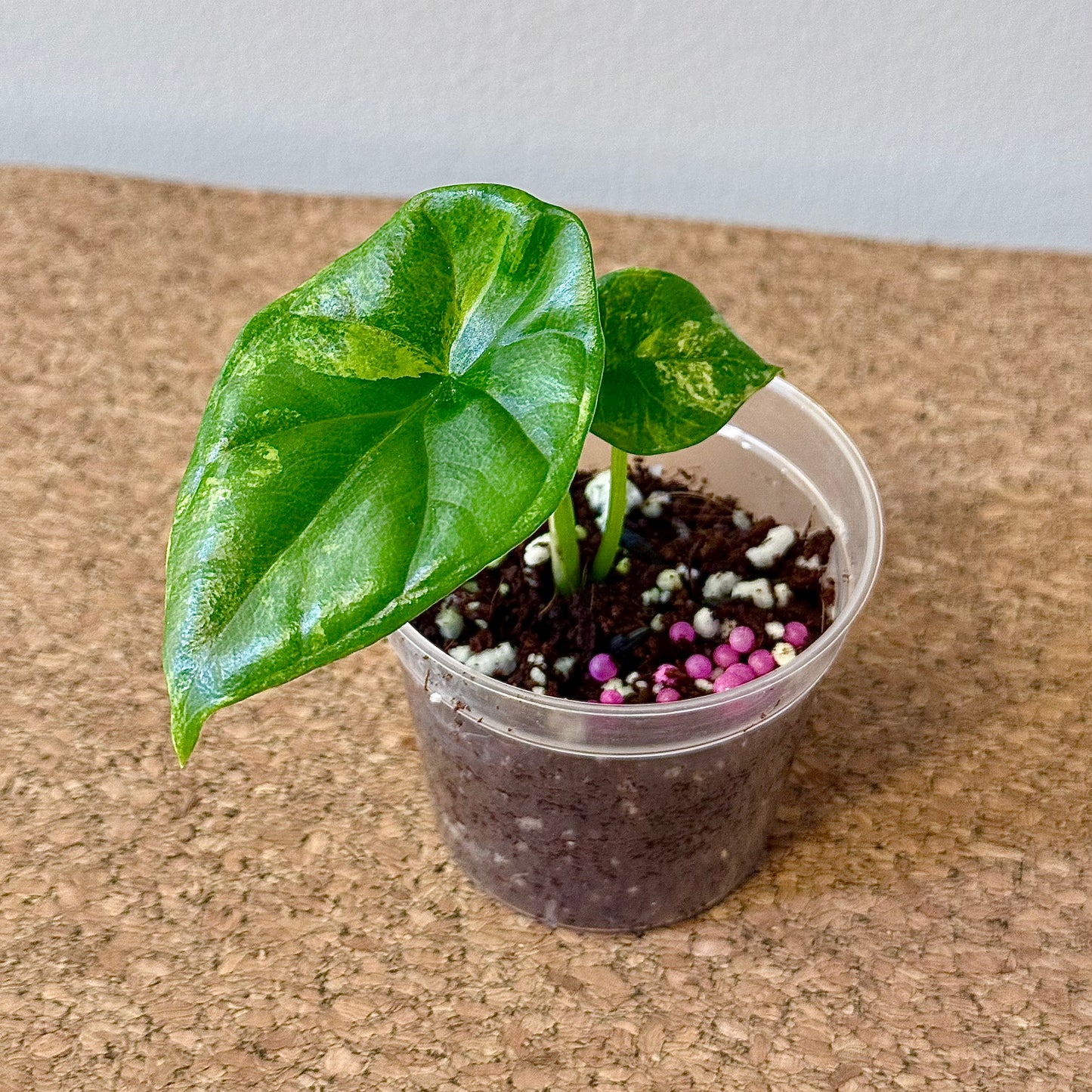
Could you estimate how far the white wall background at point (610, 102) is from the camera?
4.12 feet

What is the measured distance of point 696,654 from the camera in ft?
2.40

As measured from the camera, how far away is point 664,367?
644 millimetres

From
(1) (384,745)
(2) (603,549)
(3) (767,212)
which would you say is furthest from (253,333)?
(3) (767,212)

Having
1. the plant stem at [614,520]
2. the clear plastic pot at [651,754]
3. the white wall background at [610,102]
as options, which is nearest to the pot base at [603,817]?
the clear plastic pot at [651,754]

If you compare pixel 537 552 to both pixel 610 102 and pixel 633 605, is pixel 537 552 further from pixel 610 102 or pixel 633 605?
pixel 610 102

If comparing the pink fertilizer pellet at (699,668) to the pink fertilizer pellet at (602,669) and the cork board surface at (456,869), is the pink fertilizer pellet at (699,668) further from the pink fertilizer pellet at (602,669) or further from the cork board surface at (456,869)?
the cork board surface at (456,869)

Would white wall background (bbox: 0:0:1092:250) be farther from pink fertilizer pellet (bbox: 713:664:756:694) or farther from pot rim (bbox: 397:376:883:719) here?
pink fertilizer pellet (bbox: 713:664:756:694)

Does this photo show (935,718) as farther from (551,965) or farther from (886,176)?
(886,176)

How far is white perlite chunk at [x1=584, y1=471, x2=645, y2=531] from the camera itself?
80cm

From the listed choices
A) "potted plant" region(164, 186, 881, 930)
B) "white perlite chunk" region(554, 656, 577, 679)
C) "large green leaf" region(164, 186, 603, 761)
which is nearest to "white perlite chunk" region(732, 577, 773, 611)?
"potted plant" region(164, 186, 881, 930)

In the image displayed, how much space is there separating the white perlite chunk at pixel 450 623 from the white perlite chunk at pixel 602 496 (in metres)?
0.11

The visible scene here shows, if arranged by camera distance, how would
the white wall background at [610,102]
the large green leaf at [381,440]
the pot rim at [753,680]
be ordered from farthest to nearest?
the white wall background at [610,102], the pot rim at [753,680], the large green leaf at [381,440]

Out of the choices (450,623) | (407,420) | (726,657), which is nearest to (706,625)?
(726,657)

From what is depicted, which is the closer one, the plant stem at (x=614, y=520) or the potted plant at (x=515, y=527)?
the potted plant at (x=515, y=527)
